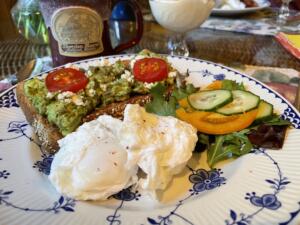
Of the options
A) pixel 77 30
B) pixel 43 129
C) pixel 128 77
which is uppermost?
pixel 77 30

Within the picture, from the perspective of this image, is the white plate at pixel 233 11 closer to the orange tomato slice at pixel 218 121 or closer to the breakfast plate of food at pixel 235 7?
the breakfast plate of food at pixel 235 7

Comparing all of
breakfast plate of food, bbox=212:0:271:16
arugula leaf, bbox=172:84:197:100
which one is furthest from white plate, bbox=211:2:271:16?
arugula leaf, bbox=172:84:197:100

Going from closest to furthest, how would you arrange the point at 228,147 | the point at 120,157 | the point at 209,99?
the point at 120,157
the point at 228,147
the point at 209,99

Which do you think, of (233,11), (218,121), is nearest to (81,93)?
(218,121)

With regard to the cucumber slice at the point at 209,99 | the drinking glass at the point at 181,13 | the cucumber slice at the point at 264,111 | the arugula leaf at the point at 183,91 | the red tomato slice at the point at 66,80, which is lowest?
the cucumber slice at the point at 264,111

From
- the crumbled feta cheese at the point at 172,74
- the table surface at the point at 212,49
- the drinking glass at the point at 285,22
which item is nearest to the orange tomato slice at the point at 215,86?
the crumbled feta cheese at the point at 172,74

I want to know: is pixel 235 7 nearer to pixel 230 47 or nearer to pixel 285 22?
pixel 285 22

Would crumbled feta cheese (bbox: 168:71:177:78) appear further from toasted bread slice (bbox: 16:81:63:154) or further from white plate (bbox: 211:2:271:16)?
white plate (bbox: 211:2:271:16)
